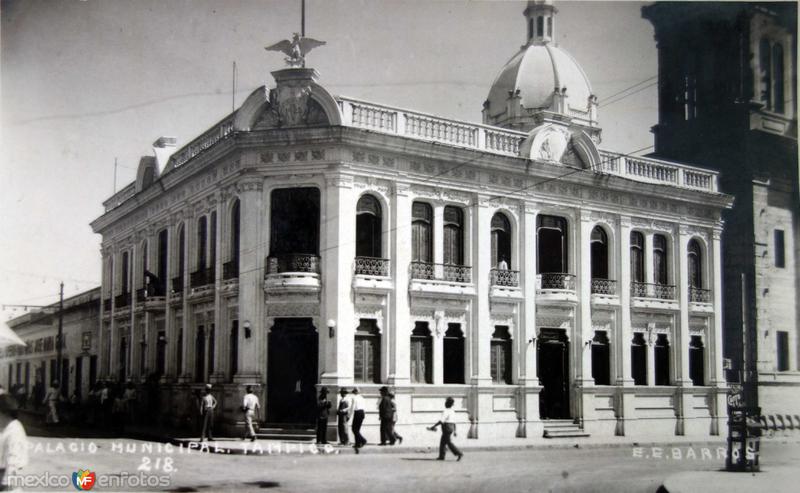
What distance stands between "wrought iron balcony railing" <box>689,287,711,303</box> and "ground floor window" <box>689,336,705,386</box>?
3.70 feet

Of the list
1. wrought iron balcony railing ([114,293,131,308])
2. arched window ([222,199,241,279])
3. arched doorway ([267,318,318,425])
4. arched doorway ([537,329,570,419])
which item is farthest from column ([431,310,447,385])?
wrought iron balcony railing ([114,293,131,308])

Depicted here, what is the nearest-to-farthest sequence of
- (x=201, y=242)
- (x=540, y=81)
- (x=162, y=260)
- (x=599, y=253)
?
(x=201, y=242), (x=599, y=253), (x=162, y=260), (x=540, y=81)

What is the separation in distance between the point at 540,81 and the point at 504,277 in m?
8.62

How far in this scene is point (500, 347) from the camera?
82.0ft

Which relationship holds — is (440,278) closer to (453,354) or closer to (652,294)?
(453,354)

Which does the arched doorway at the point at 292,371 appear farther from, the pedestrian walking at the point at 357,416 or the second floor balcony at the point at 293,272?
the pedestrian walking at the point at 357,416

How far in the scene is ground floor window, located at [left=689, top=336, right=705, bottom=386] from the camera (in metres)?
28.6

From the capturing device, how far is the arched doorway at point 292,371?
22.5 metres

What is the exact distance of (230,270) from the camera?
78.6 feet

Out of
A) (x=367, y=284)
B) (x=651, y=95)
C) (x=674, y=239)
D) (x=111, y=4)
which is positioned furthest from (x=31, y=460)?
(x=674, y=239)

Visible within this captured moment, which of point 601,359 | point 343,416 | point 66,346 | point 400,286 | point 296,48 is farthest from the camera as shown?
point 66,346

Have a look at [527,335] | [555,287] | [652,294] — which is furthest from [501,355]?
[652,294]

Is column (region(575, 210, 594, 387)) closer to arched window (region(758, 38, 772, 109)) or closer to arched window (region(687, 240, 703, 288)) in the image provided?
arched window (region(687, 240, 703, 288))

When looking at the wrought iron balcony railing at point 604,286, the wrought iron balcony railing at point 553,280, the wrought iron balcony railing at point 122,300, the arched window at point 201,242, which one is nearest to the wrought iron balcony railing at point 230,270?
the arched window at point 201,242
